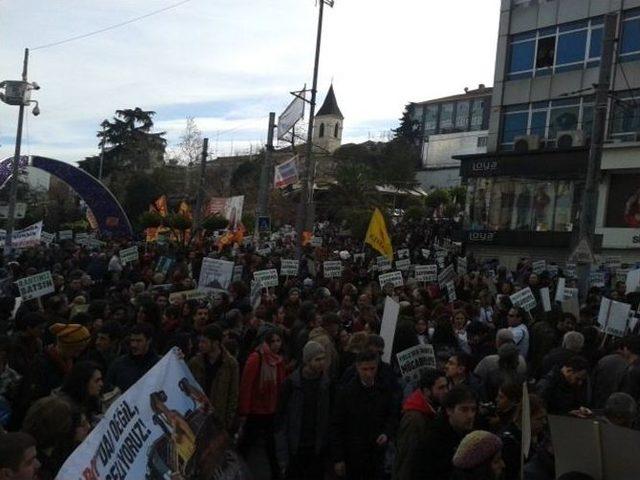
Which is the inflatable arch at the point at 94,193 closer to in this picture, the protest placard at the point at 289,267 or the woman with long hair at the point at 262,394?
the protest placard at the point at 289,267

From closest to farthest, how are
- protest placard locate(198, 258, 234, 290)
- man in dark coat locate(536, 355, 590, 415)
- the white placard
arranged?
man in dark coat locate(536, 355, 590, 415)
protest placard locate(198, 258, 234, 290)
the white placard

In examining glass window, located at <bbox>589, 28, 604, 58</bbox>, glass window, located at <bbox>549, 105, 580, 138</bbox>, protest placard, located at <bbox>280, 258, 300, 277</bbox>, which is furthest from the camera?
glass window, located at <bbox>549, 105, 580, 138</bbox>

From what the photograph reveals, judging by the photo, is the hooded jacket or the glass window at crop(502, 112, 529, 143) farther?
the glass window at crop(502, 112, 529, 143)

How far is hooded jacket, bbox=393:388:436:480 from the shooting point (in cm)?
502

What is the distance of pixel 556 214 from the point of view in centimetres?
3209

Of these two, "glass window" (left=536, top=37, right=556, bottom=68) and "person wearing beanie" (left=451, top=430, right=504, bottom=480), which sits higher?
"glass window" (left=536, top=37, right=556, bottom=68)

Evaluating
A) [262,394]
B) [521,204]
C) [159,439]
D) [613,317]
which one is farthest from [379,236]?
[521,204]

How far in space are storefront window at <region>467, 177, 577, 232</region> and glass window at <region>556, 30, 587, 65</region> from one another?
200 inches

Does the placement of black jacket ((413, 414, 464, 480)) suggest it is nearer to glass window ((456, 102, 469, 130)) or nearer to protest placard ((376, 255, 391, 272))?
protest placard ((376, 255, 391, 272))

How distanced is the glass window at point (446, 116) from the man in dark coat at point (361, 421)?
104 m

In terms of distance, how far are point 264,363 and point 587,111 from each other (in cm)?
2681

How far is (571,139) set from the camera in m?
30.6

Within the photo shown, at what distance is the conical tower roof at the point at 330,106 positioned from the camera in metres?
114

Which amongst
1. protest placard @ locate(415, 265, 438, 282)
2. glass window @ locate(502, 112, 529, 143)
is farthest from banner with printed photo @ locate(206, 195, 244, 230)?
protest placard @ locate(415, 265, 438, 282)
